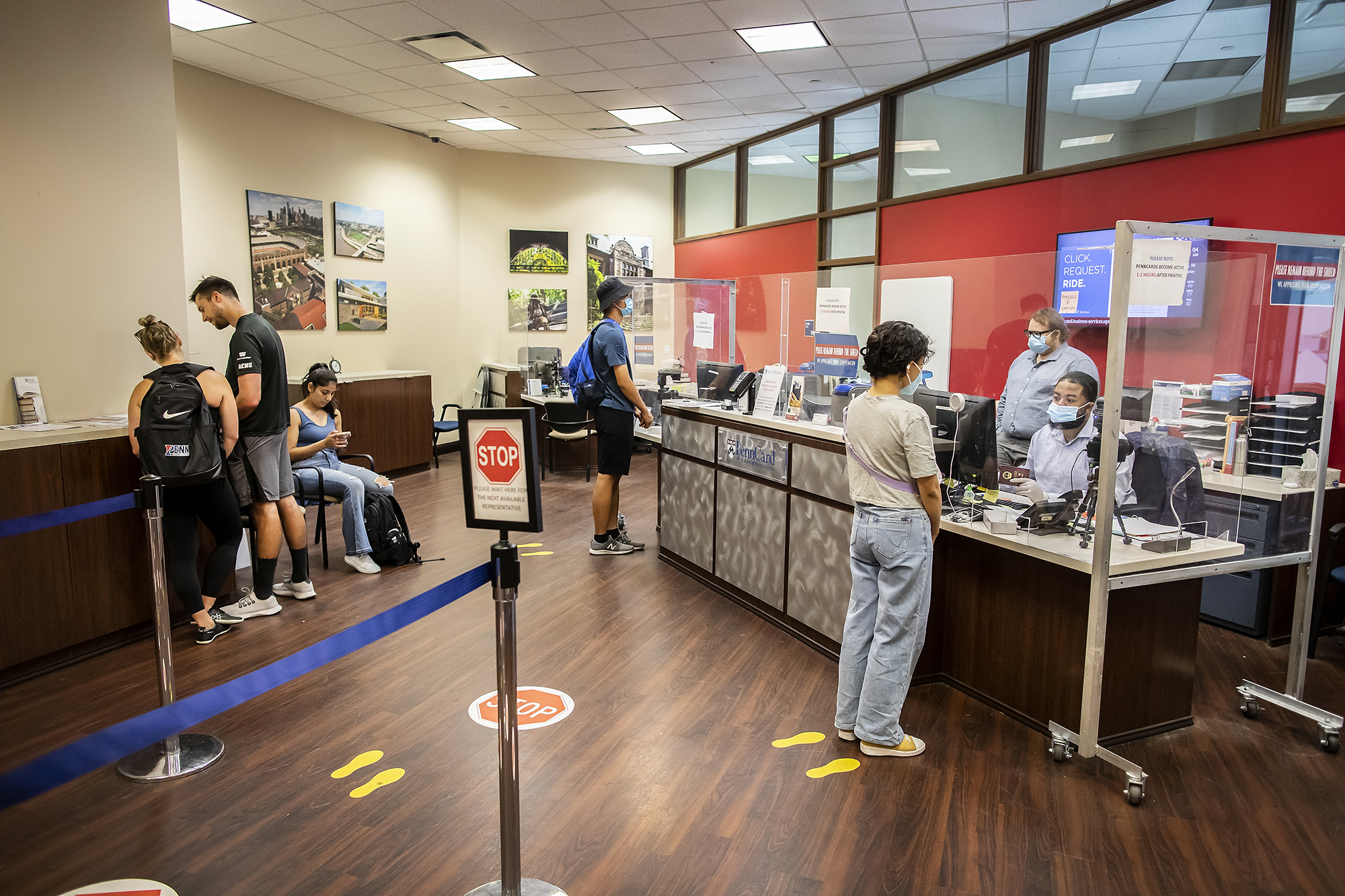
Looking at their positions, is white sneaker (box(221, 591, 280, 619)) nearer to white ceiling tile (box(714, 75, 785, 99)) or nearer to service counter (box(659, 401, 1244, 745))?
service counter (box(659, 401, 1244, 745))

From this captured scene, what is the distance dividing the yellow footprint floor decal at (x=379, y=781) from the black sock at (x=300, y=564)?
2017mm

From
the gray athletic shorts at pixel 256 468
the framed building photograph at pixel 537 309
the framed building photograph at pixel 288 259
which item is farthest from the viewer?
the framed building photograph at pixel 537 309

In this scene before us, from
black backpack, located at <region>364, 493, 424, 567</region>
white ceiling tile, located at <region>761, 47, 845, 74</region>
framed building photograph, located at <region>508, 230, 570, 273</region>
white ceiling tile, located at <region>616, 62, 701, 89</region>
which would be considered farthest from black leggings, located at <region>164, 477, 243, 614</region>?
framed building photograph, located at <region>508, 230, 570, 273</region>

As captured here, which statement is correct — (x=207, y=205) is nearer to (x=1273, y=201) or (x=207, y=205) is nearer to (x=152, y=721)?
(x=152, y=721)

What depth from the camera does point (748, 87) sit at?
7.11 meters

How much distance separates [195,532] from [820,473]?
291cm

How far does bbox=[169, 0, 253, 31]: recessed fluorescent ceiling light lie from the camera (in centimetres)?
516

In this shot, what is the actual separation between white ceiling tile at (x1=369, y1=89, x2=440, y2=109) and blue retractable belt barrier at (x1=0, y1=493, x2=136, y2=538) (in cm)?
527

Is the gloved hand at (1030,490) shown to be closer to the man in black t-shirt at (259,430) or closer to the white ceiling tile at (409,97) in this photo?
the man in black t-shirt at (259,430)

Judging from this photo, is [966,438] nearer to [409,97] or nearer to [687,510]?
[687,510]

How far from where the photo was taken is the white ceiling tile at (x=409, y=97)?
7.12m

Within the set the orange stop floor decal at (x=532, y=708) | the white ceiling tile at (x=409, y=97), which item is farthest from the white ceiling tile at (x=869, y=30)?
the orange stop floor decal at (x=532, y=708)

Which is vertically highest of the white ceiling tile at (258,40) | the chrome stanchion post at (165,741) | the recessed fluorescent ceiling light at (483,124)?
the recessed fluorescent ceiling light at (483,124)

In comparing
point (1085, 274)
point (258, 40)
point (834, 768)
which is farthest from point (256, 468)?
point (1085, 274)
